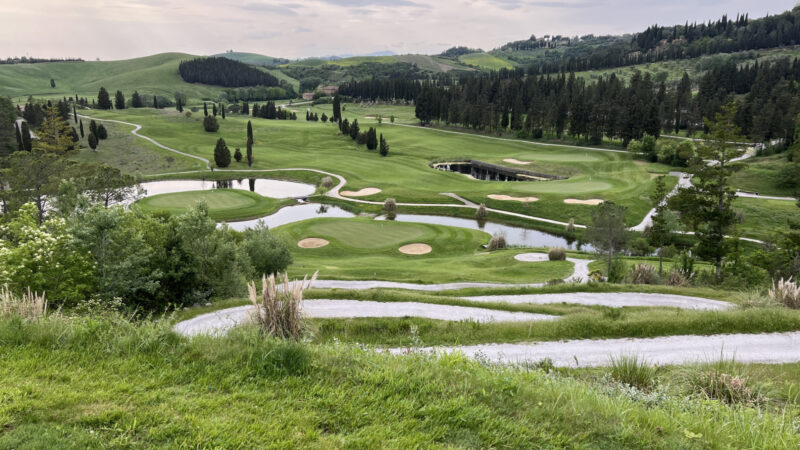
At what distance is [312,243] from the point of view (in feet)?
163

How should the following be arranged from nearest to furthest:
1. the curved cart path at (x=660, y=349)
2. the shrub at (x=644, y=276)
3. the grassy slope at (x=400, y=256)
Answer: the curved cart path at (x=660, y=349), the shrub at (x=644, y=276), the grassy slope at (x=400, y=256)

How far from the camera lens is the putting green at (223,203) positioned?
61.5 m

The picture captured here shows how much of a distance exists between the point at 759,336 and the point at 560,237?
42891mm

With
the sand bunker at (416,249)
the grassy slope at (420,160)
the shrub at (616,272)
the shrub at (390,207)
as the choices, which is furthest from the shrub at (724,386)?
the shrub at (390,207)

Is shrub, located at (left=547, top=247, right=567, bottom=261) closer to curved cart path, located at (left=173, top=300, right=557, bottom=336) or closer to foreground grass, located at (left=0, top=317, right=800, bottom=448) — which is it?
curved cart path, located at (left=173, top=300, right=557, bottom=336)

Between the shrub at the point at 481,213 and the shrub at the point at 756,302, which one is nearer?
the shrub at the point at 756,302

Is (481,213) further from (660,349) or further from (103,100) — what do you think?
(103,100)

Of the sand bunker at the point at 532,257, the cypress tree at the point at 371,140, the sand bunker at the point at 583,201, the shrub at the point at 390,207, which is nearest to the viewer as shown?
the sand bunker at the point at 532,257

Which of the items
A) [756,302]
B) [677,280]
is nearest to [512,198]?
[677,280]

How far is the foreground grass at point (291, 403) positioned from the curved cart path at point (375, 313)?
961 centimetres

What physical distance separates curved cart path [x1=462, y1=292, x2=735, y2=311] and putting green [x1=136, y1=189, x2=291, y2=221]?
48998 millimetres

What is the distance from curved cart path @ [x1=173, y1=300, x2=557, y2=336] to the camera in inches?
712

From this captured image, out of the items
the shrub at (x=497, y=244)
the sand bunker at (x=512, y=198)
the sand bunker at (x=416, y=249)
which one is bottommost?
the sand bunker at (x=416, y=249)

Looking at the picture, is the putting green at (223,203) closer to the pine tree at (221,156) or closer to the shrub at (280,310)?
the pine tree at (221,156)
